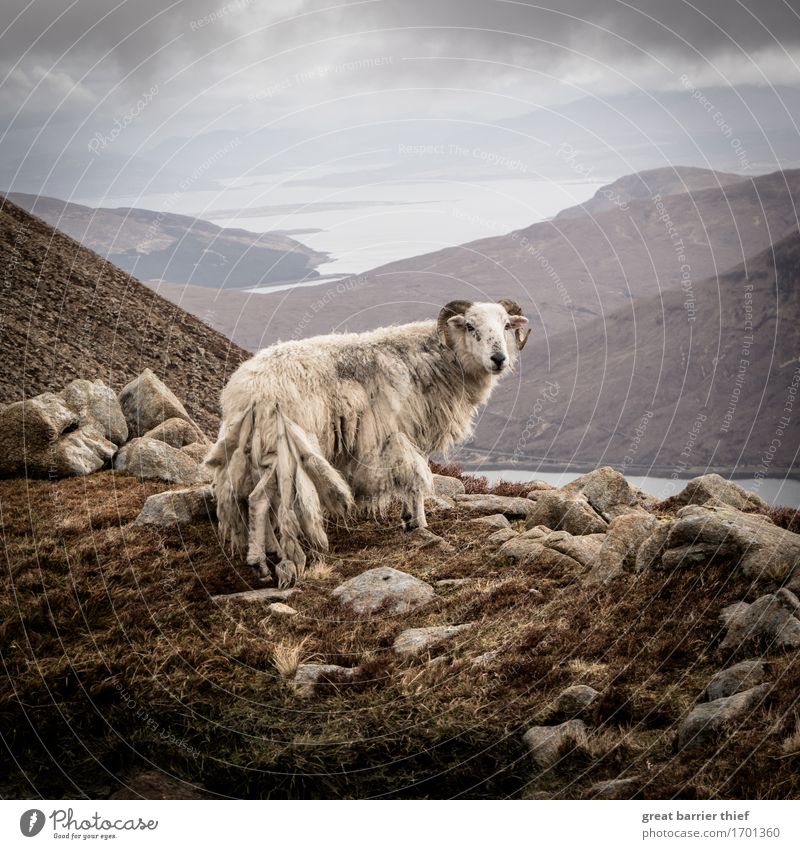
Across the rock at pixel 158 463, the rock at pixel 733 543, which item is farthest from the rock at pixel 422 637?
the rock at pixel 158 463

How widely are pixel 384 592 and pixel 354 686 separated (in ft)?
7.86

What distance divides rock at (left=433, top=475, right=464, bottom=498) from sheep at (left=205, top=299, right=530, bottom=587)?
2724 mm

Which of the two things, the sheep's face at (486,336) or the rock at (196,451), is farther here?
the rock at (196,451)

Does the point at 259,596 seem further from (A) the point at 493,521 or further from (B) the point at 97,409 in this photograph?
(B) the point at 97,409

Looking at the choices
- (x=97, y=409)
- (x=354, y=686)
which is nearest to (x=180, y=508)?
(x=97, y=409)

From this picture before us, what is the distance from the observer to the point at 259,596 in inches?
463

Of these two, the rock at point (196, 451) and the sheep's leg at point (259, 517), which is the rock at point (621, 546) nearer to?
the sheep's leg at point (259, 517)

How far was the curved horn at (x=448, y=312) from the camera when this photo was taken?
1482 cm

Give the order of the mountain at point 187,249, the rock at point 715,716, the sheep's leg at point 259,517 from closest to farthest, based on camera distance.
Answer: the rock at point 715,716, the sheep's leg at point 259,517, the mountain at point 187,249

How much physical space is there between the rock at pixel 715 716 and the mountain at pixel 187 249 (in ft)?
29.5

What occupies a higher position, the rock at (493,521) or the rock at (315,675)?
the rock at (493,521)

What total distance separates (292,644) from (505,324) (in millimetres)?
7404

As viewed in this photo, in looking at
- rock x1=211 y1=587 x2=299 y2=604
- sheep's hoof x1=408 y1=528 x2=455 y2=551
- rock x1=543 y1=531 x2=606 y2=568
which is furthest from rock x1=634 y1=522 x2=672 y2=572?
rock x1=211 y1=587 x2=299 y2=604

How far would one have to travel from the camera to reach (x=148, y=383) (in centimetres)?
2045
